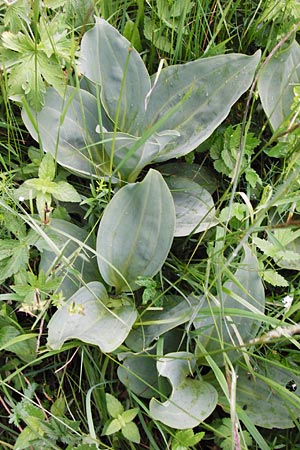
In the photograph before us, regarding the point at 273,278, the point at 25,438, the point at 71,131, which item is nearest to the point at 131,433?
the point at 25,438

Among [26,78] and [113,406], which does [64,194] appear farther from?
[113,406]

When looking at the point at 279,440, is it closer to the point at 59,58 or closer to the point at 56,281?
the point at 56,281

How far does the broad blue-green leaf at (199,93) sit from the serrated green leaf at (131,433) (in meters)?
0.61

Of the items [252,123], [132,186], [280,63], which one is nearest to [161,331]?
[132,186]

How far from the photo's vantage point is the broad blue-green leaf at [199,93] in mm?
1223

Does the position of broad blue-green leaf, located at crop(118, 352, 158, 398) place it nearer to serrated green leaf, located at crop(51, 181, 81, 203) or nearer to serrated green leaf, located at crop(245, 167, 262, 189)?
serrated green leaf, located at crop(51, 181, 81, 203)

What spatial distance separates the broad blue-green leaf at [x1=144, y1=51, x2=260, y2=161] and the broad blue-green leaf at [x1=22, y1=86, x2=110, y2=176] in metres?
0.14

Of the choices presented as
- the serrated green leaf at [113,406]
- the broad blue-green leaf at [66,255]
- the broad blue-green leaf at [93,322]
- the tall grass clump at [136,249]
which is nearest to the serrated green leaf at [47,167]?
the tall grass clump at [136,249]

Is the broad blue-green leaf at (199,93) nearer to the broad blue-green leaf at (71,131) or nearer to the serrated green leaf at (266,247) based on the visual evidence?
the broad blue-green leaf at (71,131)

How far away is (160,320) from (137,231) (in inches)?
8.0

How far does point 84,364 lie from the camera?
1203 millimetres

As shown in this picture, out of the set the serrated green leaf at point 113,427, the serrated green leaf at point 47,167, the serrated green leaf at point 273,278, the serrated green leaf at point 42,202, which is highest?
the serrated green leaf at point 47,167

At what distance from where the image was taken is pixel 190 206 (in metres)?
1.29

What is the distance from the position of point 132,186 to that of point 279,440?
687 millimetres
